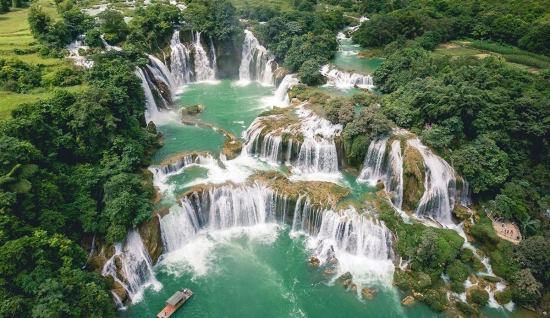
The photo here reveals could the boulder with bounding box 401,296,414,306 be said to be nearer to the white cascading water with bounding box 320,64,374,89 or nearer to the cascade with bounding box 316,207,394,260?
the cascade with bounding box 316,207,394,260

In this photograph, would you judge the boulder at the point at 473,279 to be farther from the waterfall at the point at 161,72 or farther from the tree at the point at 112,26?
the tree at the point at 112,26

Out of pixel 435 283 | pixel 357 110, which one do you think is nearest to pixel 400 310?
pixel 435 283

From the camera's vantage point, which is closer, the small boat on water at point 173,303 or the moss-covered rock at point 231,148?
the small boat on water at point 173,303

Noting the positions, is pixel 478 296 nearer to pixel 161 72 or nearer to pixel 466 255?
pixel 466 255

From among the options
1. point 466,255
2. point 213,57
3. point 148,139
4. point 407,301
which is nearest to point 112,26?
point 213,57

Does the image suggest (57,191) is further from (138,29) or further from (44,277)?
(138,29)

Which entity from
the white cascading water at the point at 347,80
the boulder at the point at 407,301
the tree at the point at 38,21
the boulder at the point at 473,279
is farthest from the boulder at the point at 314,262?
the tree at the point at 38,21
